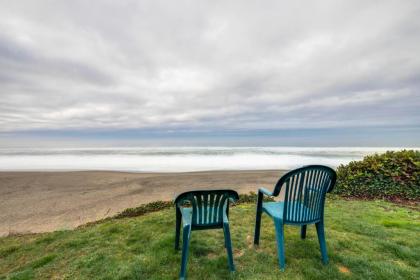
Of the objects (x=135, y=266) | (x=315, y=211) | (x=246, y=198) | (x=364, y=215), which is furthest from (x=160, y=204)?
(x=364, y=215)

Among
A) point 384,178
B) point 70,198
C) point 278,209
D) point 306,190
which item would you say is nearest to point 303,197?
point 306,190

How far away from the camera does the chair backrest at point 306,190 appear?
9.25 ft

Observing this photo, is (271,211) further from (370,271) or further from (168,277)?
(168,277)

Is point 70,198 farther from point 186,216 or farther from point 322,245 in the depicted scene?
point 322,245

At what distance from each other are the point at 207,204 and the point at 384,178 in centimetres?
874

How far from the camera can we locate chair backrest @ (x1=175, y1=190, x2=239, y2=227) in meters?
2.78

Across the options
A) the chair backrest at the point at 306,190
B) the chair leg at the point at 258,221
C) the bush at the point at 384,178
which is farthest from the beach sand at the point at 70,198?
the chair backrest at the point at 306,190

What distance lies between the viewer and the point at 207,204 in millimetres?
2861

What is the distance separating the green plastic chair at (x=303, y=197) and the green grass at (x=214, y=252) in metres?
Result: 0.33

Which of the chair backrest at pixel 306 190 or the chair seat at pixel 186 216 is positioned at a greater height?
the chair backrest at pixel 306 190

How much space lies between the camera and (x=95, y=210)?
7.05 m

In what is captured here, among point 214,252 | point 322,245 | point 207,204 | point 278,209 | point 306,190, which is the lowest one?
point 214,252

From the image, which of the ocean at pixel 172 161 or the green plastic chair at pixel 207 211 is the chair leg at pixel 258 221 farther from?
the ocean at pixel 172 161

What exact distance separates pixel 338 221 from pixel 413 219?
181cm
